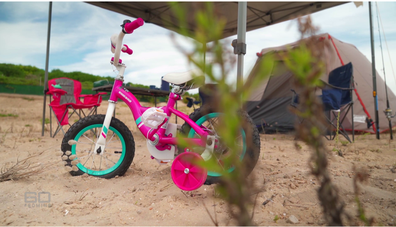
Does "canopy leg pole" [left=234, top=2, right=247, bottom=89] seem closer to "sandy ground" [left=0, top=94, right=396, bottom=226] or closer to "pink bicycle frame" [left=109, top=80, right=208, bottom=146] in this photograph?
"pink bicycle frame" [left=109, top=80, right=208, bottom=146]

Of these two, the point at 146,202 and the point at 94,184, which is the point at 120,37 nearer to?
the point at 94,184

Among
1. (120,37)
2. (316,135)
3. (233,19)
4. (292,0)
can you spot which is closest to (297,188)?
(316,135)

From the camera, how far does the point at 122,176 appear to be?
1.93m

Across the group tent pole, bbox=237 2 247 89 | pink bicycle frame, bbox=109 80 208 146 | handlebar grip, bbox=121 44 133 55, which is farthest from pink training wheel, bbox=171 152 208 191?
handlebar grip, bbox=121 44 133 55

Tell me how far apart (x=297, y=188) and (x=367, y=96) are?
418cm

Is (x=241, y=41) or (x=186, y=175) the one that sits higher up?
(x=241, y=41)

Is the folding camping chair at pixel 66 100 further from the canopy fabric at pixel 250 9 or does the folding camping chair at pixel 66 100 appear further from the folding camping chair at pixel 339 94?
the folding camping chair at pixel 339 94

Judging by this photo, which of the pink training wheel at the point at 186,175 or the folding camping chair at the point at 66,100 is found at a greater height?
the folding camping chair at the point at 66,100

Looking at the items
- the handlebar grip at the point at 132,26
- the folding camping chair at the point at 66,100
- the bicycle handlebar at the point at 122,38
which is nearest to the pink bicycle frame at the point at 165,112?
the bicycle handlebar at the point at 122,38

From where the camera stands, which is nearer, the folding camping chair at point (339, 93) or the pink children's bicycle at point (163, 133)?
the pink children's bicycle at point (163, 133)

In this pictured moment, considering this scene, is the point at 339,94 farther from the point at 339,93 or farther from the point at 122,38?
the point at 122,38

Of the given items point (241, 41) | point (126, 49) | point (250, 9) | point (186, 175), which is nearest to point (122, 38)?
point (126, 49)

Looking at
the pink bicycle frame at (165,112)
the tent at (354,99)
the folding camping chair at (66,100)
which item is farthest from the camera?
the tent at (354,99)

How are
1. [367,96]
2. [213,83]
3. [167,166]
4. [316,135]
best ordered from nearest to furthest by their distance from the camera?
[213,83] → [316,135] → [167,166] → [367,96]
